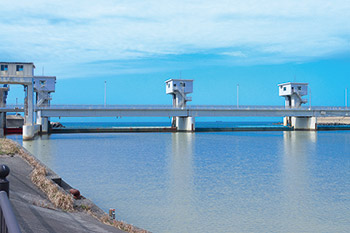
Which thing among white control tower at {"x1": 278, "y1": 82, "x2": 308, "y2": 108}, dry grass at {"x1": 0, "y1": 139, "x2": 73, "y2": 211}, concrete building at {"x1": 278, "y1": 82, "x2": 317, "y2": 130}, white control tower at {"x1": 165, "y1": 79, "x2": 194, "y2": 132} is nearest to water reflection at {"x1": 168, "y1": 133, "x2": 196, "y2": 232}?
dry grass at {"x1": 0, "y1": 139, "x2": 73, "y2": 211}

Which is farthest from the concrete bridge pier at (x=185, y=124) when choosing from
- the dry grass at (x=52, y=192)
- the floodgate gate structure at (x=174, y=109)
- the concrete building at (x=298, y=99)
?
the dry grass at (x=52, y=192)

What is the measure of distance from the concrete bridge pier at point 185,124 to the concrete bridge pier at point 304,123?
2293 centimetres

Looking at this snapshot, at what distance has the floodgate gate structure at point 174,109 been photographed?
167 feet

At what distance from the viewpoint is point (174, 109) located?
59125mm

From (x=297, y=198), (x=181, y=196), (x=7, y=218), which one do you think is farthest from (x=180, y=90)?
(x=7, y=218)

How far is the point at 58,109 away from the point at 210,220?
46.8 m

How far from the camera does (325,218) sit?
10.0 m

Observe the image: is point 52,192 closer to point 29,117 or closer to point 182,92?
point 29,117

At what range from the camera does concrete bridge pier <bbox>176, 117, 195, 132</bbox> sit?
6069 cm

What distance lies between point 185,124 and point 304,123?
80.0 feet

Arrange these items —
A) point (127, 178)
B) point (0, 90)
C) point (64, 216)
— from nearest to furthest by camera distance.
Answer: point (64, 216)
point (127, 178)
point (0, 90)

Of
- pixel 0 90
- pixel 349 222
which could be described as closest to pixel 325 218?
pixel 349 222

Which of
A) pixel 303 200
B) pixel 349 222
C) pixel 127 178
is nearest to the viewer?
pixel 349 222

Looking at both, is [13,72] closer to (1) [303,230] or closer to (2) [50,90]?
(2) [50,90]
